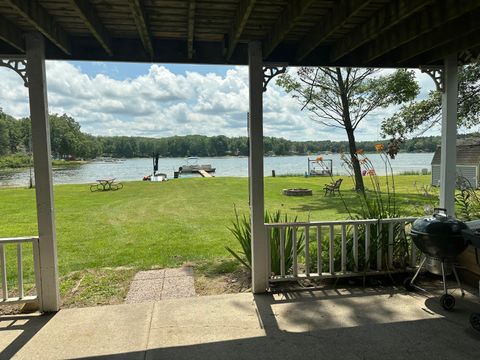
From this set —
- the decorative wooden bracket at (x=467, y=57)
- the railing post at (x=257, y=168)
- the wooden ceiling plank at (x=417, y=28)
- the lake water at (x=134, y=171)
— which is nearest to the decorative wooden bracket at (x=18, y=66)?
the railing post at (x=257, y=168)

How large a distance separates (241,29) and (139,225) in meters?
6.14

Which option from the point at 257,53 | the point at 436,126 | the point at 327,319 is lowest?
the point at 327,319

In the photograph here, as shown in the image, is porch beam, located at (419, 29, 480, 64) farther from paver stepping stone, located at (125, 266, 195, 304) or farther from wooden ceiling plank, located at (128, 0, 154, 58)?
paver stepping stone, located at (125, 266, 195, 304)

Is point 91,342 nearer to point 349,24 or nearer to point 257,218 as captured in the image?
point 257,218

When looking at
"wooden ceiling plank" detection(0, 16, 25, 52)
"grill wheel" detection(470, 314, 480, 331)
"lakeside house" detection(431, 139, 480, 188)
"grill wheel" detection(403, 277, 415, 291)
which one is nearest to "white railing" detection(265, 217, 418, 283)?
"grill wheel" detection(403, 277, 415, 291)

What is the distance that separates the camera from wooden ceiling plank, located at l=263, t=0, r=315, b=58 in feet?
7.91

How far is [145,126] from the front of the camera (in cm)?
2505

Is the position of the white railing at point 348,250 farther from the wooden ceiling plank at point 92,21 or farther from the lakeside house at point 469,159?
the lakeside house at point 469,159

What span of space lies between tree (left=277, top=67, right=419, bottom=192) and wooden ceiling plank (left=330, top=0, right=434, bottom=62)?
6.05 meters

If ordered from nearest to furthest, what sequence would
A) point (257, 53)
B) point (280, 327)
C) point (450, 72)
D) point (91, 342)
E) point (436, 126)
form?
point (91, 342)
point (280, 327)
point (257, 53)
point (450, 72)
point (436, 126)

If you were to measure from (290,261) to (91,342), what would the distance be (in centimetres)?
218

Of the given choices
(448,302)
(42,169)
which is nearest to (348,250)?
(448,302)

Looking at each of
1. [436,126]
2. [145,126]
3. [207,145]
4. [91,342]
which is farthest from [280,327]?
[145,126]

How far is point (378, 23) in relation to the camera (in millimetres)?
2744
